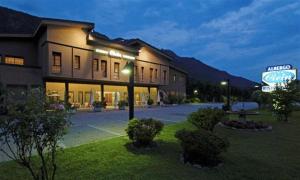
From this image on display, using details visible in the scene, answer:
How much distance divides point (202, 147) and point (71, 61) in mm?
23852

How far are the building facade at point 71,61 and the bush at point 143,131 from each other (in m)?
13.3

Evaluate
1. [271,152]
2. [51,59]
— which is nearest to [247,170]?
[271,152]

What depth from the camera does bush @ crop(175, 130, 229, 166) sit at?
7441 mm

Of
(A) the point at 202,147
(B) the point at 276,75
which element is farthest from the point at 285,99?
(A) the point at 202,147

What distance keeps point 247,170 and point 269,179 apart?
689 mm

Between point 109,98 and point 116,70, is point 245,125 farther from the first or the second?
point 109,98

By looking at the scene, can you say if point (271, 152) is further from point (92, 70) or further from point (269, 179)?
point (92, 70)

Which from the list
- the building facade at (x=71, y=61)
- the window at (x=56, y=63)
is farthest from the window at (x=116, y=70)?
the window at (x=56, y=63)

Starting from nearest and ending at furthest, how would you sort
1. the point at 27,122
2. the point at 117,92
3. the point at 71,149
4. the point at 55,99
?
1. the point at 27,122
2. the point at 55,99
3. the point at 71,149
4. the point at 117,92

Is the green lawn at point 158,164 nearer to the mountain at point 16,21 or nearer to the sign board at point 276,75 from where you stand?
the sign board at point 276,75

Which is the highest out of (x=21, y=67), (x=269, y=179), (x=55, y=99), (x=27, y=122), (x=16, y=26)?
(x=16, y=26)

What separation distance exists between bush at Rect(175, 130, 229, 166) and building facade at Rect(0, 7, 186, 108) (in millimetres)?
15091

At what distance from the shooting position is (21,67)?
25.8 metres

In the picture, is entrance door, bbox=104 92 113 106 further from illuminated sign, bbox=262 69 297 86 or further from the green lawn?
the green lawn
